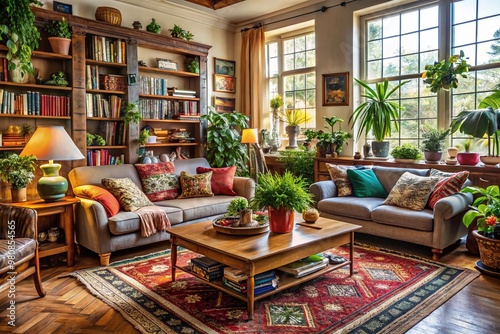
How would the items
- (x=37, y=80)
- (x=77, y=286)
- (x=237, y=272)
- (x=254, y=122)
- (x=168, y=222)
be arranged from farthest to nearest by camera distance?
1. (x=254, y=122)
2. (x=37, y=80)
3. (x=168, y=222)
4. (x=77, y=286)
5. (x=237, y=272)

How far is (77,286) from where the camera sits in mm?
2998

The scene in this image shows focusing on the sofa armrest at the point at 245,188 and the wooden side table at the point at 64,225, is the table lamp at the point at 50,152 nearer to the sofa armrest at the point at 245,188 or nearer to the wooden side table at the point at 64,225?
the wooden side table at the point at 64,225

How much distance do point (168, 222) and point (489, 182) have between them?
320 cm

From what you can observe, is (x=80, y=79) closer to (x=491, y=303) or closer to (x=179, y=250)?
(x=179, y=250)

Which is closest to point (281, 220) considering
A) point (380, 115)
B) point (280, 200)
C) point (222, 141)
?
point (280, 200)

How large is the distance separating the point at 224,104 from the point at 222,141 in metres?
1.01

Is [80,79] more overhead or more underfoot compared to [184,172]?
more overhead

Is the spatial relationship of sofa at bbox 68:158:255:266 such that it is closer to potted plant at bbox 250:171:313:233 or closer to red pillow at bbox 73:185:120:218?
red pillow at bbox 73:185:120:218

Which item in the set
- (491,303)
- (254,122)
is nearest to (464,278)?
(491,303)

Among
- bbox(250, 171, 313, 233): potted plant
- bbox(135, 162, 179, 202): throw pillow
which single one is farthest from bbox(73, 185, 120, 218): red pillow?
bbox(250, 171, 313, 233): potted plant

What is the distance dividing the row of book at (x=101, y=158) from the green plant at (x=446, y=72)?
3.85 metres

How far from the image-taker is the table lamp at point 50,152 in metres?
3.35

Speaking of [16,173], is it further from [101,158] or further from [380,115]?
[380,115]

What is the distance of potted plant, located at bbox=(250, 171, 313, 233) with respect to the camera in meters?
2.79
